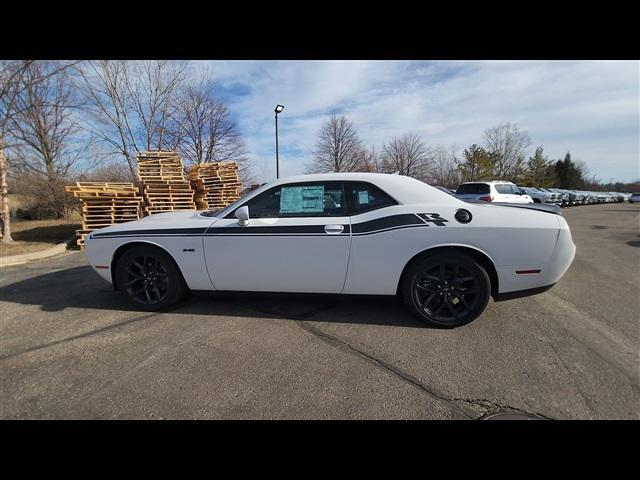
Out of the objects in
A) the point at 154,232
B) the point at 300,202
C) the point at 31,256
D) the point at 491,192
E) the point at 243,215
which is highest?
the point at 491,192

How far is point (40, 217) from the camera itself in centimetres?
1477

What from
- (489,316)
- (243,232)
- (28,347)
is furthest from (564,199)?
(28,347)

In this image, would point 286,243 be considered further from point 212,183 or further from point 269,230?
point 212,183

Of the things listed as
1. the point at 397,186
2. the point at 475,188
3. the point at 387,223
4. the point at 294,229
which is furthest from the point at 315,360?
the point at 475,188

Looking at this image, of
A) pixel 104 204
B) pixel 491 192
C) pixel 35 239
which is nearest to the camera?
pixel 104 204

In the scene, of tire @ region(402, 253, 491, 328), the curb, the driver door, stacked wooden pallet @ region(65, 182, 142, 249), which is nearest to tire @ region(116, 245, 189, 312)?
the driver door

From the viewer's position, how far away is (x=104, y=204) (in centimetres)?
834

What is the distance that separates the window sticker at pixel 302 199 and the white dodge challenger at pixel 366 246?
0.04 ft

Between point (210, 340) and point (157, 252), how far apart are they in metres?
1.36

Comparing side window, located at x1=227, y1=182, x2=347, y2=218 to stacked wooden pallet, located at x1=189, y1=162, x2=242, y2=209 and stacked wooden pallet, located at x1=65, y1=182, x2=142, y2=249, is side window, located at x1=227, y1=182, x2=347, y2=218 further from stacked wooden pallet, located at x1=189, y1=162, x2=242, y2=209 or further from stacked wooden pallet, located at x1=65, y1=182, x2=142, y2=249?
stacked wooden pallet, located at x1=189, y1=162, x2=242, y2=209

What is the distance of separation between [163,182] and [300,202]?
809 cm

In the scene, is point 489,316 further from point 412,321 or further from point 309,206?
point 309,206

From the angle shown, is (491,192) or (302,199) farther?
Answer: (491,192)

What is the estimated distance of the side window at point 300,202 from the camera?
9.92 feet
